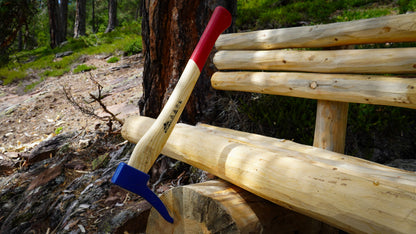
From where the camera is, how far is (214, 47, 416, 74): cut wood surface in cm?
192

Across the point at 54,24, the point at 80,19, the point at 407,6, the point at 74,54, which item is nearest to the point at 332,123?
the point at 407,6

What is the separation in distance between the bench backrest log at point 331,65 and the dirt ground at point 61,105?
1.81 meters

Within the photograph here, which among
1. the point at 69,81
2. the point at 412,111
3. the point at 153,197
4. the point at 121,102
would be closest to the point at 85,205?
the point at 153,197

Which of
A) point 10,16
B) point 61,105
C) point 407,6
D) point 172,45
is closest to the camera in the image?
point 172,45

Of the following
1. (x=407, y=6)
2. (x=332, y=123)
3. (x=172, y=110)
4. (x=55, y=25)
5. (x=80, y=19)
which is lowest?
(x=332, y=123)

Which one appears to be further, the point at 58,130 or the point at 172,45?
the point at 58,130

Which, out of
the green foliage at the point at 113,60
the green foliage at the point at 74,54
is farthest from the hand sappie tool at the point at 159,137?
the green foliage at the point at 113,60

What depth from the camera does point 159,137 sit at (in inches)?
60.1

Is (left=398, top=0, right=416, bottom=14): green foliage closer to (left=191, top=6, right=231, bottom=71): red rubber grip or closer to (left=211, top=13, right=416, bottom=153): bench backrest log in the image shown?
(left=211, top=13, right=416, bottom=153): bench backrest log

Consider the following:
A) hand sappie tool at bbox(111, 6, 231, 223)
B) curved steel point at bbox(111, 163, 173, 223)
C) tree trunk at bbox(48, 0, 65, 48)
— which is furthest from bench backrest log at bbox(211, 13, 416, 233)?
tree trunk at bbox(48, 0, 65, 48)

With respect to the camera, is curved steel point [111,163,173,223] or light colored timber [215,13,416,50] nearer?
curved steel point [111,163,173,223]

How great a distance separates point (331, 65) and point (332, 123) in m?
0.44

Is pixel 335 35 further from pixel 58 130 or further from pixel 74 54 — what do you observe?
pixel 74 54

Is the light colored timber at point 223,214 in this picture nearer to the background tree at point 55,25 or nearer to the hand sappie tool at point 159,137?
the hand sappie tool at point 159,137
